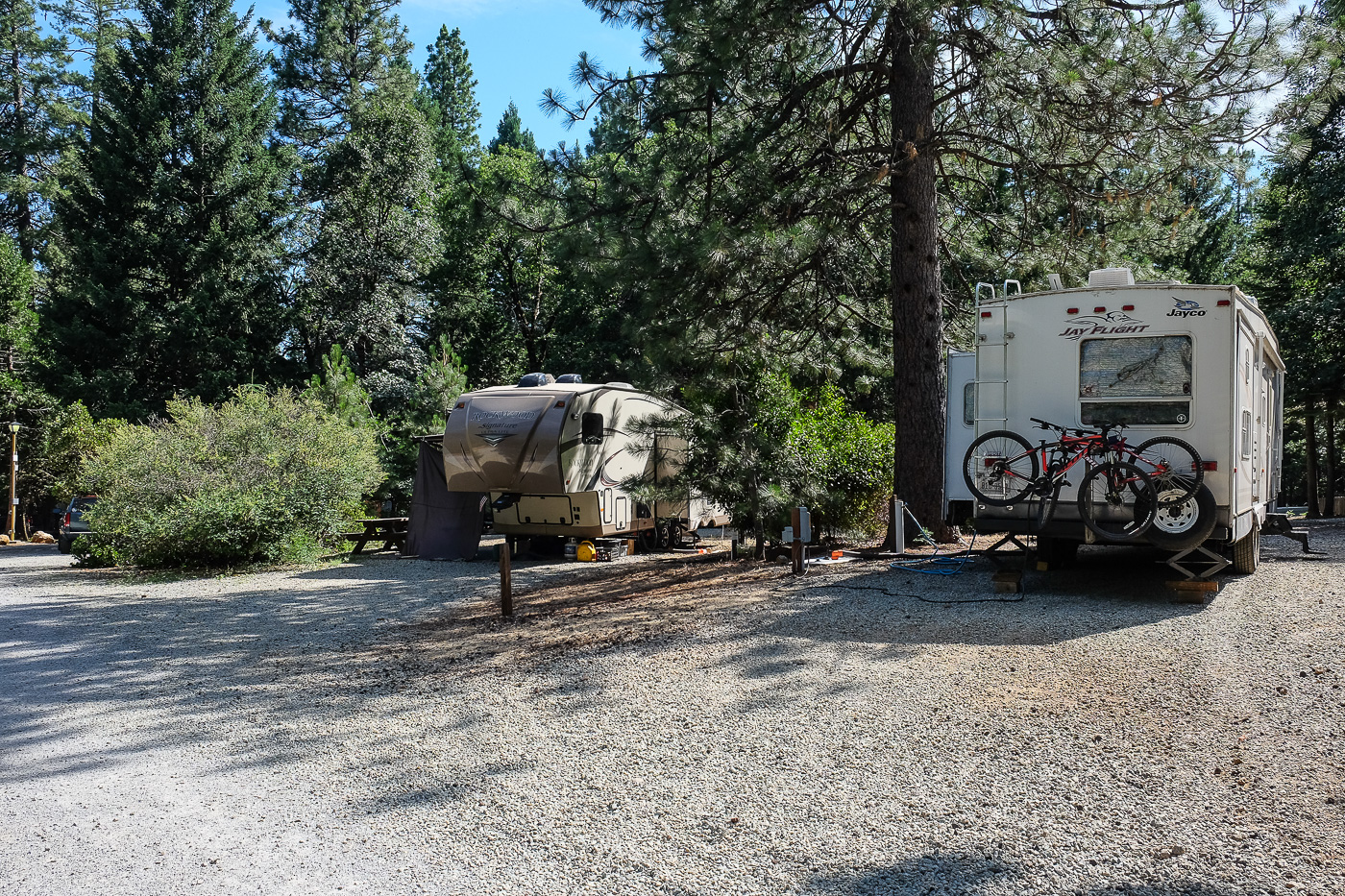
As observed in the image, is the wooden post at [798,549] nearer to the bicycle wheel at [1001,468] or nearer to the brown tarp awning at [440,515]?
the bicycle wheel at [1001,468]

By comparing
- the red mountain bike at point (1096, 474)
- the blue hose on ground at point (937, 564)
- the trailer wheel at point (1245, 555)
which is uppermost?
the red mountain bike at point (1096, 474)

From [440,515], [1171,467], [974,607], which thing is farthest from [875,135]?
[440,515]

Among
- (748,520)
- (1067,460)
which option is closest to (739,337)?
(748,520)

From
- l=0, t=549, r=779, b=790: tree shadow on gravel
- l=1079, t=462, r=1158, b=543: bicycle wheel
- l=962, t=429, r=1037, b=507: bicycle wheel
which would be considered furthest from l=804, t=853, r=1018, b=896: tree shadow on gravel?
l=962, t=429, r=1037, b=507: bicycle wheel

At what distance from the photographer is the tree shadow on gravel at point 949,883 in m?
3.25

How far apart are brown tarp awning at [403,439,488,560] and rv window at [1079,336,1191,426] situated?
30.2 feet

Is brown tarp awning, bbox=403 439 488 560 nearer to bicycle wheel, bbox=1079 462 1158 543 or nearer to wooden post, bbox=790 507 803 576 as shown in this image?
wooden post, bbox=790 507 803 576

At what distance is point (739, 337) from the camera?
11.5 meters

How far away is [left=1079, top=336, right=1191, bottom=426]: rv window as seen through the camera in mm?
8164

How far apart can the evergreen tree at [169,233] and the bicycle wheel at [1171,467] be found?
2517cm

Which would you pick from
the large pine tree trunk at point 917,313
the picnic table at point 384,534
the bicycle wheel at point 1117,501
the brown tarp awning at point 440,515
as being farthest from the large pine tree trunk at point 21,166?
the bicycle wheel at point 1117,501

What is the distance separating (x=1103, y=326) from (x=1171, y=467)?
1.35 metres

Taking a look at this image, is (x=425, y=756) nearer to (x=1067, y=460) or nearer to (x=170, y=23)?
(x=1067, y=460)

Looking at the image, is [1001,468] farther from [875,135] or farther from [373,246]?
[373,246]
